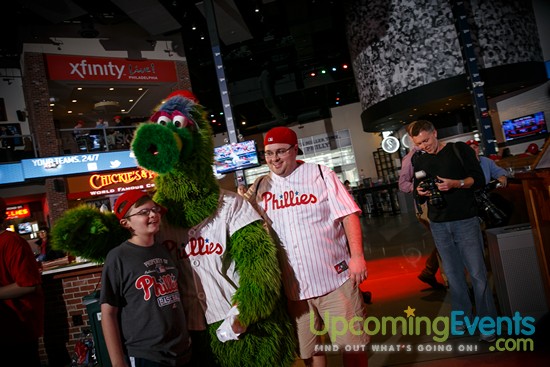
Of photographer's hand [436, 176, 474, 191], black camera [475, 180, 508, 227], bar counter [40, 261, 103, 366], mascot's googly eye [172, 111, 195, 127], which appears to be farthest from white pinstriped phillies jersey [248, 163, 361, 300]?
bar counter [40, 261, 103, 366]

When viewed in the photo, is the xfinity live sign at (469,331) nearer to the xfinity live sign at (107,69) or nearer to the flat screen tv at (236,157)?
the flat screen tv at (236,157)

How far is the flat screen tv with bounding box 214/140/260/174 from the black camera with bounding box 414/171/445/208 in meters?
6.35

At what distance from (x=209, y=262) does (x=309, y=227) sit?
61 cm

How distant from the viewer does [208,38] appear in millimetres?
15266

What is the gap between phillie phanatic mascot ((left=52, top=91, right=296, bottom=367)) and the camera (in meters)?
1.88

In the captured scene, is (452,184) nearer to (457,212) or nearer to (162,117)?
(457,212)

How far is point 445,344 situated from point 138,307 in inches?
98.9

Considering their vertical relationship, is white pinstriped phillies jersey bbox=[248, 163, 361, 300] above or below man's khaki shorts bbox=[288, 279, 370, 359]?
above

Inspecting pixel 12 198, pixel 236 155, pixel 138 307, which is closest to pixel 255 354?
pixel 138 307

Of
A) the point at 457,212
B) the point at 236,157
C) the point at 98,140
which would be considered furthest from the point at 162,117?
the point at 98,140

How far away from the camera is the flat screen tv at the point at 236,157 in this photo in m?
9.23

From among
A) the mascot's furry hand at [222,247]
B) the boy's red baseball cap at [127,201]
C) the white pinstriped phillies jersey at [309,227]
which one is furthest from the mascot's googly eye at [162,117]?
the white pinstriped phillies jersey at [309,227]

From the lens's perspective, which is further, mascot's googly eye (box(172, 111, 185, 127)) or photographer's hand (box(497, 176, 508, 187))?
photographer's hand (box(497, 176, 508, 187))

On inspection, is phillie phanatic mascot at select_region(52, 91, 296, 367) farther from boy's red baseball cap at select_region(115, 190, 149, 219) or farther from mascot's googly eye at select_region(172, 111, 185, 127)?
boy's red baseball cap at select_region(115, 190, 149, 219)
